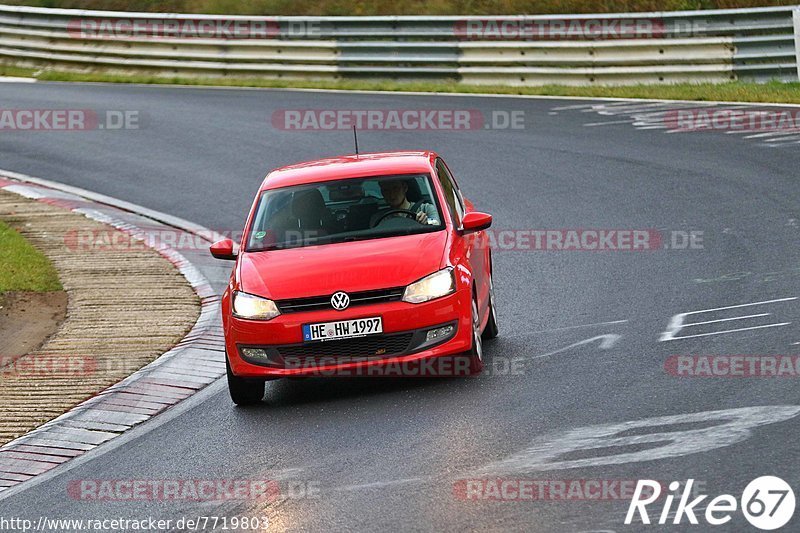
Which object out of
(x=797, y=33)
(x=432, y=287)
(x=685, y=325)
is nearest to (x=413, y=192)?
(x=432, y=287)

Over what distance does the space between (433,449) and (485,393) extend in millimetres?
1294

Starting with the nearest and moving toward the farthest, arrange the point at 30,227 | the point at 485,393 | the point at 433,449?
the point at 433,449 → the point at 485,393 → the point at 30,227

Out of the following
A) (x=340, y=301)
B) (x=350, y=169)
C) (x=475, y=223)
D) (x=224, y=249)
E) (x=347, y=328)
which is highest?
(x=350, y=169)

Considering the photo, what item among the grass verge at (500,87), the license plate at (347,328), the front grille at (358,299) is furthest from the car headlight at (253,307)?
the grass verge at (500,87)

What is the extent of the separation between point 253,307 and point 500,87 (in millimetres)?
16439

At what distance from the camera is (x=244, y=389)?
388 inches

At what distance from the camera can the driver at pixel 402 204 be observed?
34.8ft

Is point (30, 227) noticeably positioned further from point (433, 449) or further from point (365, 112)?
point (433, 449)

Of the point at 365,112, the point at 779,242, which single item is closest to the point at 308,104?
the point at 365,112

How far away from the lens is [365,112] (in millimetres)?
23344

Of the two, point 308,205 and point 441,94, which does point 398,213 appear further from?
point 441,94

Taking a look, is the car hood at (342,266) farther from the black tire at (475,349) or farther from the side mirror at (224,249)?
the black tire at (475,349)

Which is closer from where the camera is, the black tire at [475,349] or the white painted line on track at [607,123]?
the black tire at [475,349]

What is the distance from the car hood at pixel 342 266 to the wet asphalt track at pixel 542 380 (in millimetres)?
795
